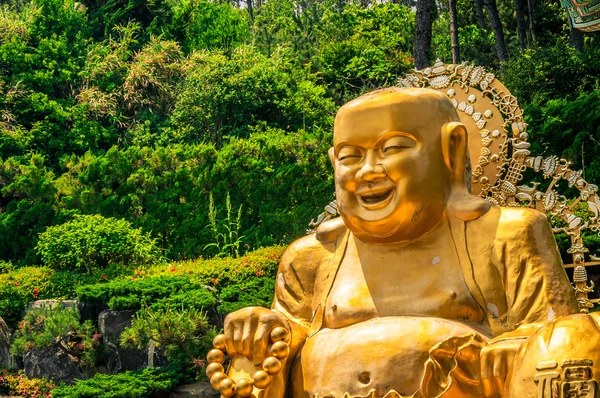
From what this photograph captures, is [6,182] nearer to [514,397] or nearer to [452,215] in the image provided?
[452,215]

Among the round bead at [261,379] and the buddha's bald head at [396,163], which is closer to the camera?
the round bead at [261,379]

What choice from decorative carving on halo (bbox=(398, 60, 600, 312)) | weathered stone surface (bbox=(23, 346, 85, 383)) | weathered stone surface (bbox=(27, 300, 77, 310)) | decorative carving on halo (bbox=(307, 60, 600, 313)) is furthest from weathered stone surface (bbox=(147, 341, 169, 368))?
decorative carving on halo (bbox=(398, 60, 600, 312))

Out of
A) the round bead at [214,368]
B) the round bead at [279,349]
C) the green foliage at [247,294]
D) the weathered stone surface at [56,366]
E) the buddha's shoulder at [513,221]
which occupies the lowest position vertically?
the weathered stone surface at [56,366]

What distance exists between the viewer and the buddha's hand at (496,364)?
371 cm

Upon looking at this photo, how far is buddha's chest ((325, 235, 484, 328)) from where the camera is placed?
418cm

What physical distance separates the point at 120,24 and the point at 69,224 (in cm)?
862

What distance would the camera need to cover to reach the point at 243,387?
409 cm

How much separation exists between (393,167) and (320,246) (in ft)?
2.06

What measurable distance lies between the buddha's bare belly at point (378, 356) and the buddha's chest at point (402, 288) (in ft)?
0.28

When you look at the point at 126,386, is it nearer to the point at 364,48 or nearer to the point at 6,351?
the point at 6,351

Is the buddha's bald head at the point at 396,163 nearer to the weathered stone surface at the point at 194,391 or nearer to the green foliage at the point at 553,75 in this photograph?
the weathered stone surface at the point at 194,391

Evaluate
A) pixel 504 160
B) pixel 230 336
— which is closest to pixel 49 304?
pixel 504 160

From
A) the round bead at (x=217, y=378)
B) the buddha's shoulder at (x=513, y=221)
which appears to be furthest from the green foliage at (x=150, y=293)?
the buddha's shoulder at (x=513, y=221)

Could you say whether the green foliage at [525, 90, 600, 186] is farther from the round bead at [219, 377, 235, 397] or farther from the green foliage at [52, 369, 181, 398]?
the round bead at [219, 377, 235, 397]
